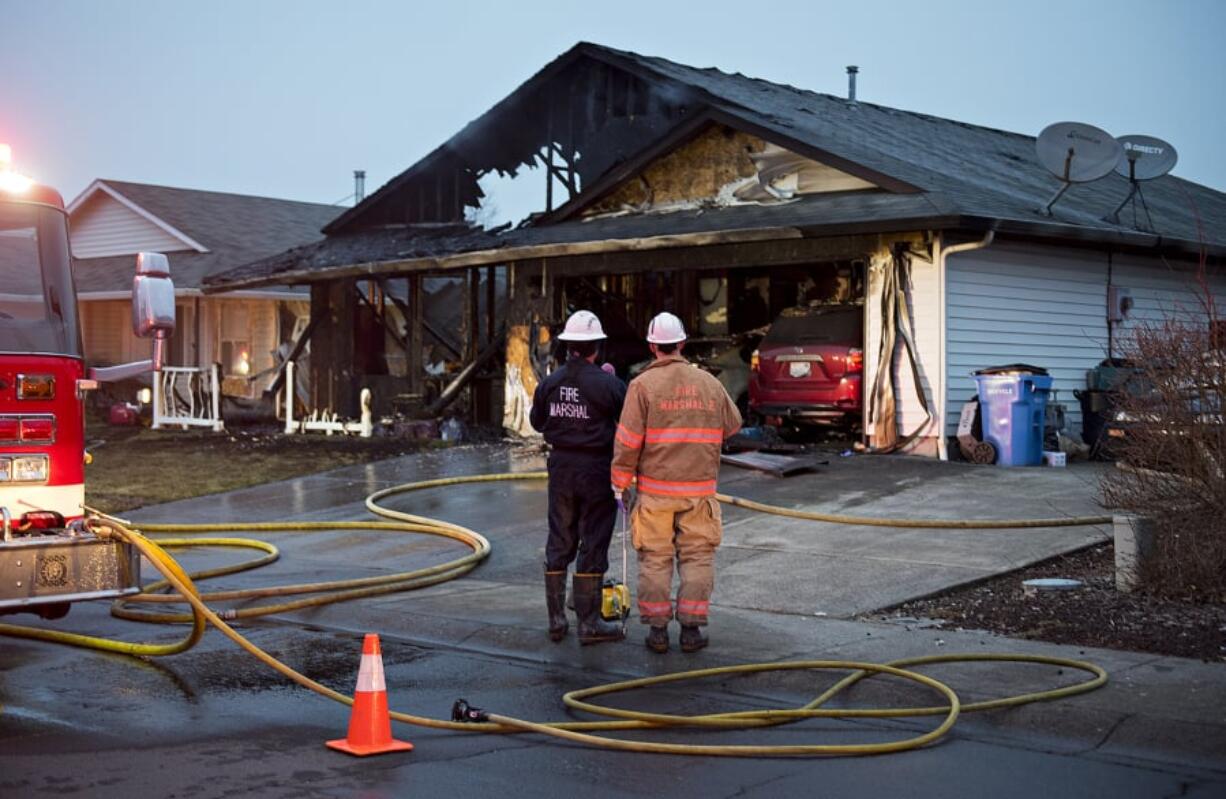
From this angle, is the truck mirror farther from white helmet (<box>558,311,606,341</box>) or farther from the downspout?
the downspout

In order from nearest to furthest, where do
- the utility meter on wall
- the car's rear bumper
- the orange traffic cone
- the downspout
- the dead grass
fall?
1. the orange traffic cone
2. the downspout
3. the dead grass
4. the car's rear bumper
5. the utility meter on wall

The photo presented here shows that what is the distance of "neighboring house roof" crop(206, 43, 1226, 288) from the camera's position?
1675 cm

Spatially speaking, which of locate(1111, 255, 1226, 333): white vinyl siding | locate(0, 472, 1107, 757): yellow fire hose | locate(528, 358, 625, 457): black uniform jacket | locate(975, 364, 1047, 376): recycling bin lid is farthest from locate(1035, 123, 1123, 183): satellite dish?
locate(528, 358, 625, 457): black uniform jacket

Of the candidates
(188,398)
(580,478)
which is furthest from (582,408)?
(188,398)

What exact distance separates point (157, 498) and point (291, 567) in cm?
481

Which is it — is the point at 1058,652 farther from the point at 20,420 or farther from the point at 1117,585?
the point at 20,420

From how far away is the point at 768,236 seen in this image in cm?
1700

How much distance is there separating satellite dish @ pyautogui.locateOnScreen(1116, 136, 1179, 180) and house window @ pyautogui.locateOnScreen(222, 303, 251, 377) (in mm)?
18653

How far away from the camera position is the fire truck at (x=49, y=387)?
7363 mm

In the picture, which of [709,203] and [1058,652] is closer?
[1058,652]

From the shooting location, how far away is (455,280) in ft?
100

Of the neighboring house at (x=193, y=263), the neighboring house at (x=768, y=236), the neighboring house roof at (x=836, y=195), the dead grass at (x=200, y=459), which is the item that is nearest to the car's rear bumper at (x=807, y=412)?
the neighboring house at (x=768, y=236)

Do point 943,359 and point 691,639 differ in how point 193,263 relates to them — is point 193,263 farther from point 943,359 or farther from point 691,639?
point 691,639

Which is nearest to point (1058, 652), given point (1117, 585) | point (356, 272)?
point (1117, 585)
